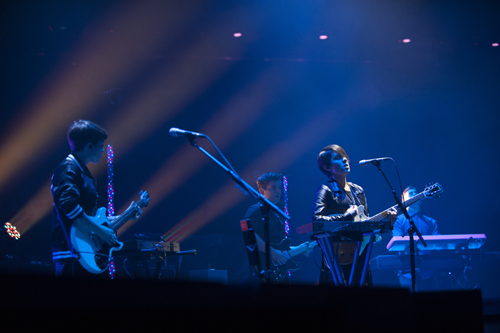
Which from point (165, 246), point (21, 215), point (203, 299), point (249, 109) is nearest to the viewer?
point (203, 299)

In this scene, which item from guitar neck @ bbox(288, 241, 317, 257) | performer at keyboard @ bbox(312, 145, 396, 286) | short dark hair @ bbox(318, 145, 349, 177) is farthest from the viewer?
guitar neck @ bbox(288, 241, 317, 257)

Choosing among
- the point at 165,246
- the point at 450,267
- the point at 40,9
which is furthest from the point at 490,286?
the point at 40,9

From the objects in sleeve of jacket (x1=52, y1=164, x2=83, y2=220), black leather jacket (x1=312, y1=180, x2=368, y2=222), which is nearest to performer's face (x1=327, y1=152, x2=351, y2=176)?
black leather jacket (x1=312, y1=180, x2=368, y2=222)

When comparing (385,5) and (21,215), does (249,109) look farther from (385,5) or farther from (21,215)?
(21,215)

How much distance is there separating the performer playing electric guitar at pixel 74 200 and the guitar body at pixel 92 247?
3 cm

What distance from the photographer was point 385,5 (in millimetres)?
6457

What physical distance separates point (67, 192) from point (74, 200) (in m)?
0.08

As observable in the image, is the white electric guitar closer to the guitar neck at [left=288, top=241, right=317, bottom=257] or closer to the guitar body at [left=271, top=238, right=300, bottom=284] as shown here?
the guitar body at [left=271, top=238, right=300, bottom=284]

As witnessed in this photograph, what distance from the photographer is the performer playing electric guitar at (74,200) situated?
3270 mm

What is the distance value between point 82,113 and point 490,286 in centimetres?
751

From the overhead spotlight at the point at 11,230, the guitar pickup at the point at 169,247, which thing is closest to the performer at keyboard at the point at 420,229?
the guitar pickup at the point at 169,247

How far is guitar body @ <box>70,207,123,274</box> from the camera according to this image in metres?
3.29

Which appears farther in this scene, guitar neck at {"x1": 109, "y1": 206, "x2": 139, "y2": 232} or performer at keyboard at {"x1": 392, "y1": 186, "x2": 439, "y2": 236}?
performer at keyboard at {"x1": 392, "y1": 186, "x2": 439, "y2": 236}

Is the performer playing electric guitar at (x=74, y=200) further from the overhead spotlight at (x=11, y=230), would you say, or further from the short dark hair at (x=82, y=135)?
the overhead spotlight at (x=11, y=230)
